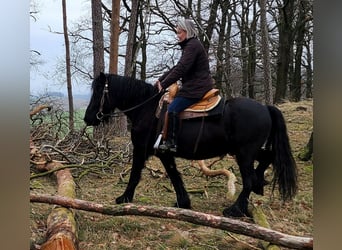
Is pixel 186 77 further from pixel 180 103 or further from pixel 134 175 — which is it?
pixel 134 175

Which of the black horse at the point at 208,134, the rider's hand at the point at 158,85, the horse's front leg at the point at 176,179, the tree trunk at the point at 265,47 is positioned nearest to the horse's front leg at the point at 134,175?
the black horse at the point at 208,134

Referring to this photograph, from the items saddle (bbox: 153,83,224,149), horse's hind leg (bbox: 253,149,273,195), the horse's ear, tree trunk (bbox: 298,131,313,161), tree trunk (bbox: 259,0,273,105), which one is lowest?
horse's hind leg (bbox: 253,149,273,195)

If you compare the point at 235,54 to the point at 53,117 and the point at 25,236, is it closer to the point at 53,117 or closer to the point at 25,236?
the point at 53,117

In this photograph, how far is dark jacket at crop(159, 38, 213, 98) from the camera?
2.05 m

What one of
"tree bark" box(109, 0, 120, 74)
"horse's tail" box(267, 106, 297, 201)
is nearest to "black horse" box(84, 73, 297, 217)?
"horse's tail" box(267, 106, 297, 201)

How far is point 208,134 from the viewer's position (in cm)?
222

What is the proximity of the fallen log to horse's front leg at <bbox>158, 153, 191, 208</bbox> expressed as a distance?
0.08 m

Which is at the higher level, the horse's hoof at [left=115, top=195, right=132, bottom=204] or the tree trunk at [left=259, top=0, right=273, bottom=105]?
the tree trunk at [left=259, top=0, right=273, bottom=105]

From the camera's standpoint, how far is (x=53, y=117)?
208 cm

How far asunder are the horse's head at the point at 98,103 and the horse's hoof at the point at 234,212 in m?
0.78

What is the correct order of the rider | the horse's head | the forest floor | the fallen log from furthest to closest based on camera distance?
1. the horse's head
2. the rider
3. the forest floor
4. the fallen log

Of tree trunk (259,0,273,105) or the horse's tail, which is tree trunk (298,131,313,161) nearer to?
the horse's tail

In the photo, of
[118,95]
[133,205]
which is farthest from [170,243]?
[118,95]

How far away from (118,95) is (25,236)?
0.85 metres
